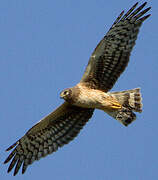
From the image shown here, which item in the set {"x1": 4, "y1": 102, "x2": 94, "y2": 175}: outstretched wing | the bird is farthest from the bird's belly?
{"x1": 4, "y1": 102, "x2": 94, "y2": 175}: outstretched wing

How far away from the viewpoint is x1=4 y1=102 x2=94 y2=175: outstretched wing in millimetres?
12078

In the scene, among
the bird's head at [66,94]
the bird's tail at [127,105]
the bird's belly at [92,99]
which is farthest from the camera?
the bird's tail at [127,105]

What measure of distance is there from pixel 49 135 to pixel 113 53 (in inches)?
93.6

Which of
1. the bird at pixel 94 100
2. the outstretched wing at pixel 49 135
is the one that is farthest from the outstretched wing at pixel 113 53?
the outstretched wing at pixel 49 135

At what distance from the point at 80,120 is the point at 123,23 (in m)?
2.38

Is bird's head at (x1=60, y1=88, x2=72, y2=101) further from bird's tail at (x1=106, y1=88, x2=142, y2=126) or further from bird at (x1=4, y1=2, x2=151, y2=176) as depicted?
bird's tail at (x1=106, y1=88, x2=142, y2=126)

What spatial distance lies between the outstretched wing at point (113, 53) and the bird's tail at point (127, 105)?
40 cm

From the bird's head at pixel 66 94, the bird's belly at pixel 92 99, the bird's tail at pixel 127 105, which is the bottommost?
the bird's tail at pixel 127 105

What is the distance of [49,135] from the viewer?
12266 millimetres

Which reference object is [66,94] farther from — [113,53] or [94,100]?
[113,53]

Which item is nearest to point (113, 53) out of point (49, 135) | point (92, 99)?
point (92, 99)

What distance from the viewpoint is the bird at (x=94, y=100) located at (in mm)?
11600

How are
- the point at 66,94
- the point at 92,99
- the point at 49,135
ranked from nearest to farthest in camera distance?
the point at 66,94, the point at 92,99, the point at 49,135

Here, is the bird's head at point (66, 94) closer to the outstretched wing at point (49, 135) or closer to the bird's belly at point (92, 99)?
the bird's belly at point (92, 99)
